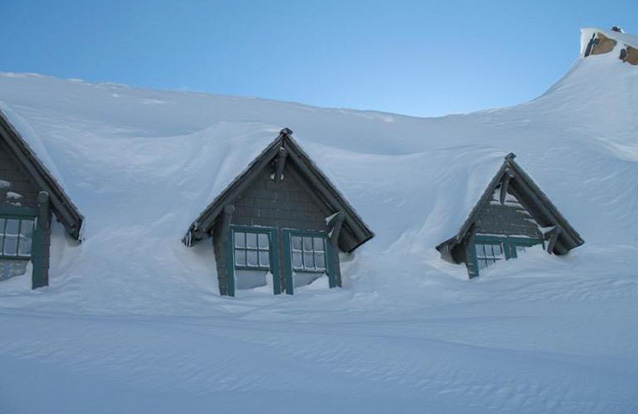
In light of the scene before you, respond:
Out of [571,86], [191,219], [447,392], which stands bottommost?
[447,392]

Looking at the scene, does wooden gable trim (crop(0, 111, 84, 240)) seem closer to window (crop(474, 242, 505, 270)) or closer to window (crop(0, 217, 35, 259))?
window (crop(0, 217, 35, 259))

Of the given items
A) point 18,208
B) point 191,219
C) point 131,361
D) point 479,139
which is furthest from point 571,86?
point 131,361

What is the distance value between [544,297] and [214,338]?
24.8 ft

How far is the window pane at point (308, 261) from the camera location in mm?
15314

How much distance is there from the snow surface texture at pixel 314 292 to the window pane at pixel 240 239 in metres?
0.56

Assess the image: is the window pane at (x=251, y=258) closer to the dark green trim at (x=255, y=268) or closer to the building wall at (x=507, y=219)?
the dark green trim at (x=255, y=268)

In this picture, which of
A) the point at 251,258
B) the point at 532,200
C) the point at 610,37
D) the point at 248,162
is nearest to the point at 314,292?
the point at 251,258

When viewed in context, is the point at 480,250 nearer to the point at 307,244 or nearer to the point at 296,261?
the point at 307,244

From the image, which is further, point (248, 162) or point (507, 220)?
point (507, 220)

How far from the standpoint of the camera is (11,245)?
13328 millimetres

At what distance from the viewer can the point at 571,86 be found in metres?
38.9

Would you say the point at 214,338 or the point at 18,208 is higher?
the point at 18,208

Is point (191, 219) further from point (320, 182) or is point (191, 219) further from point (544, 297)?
point (544, 297)

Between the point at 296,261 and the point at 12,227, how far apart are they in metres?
5.35
